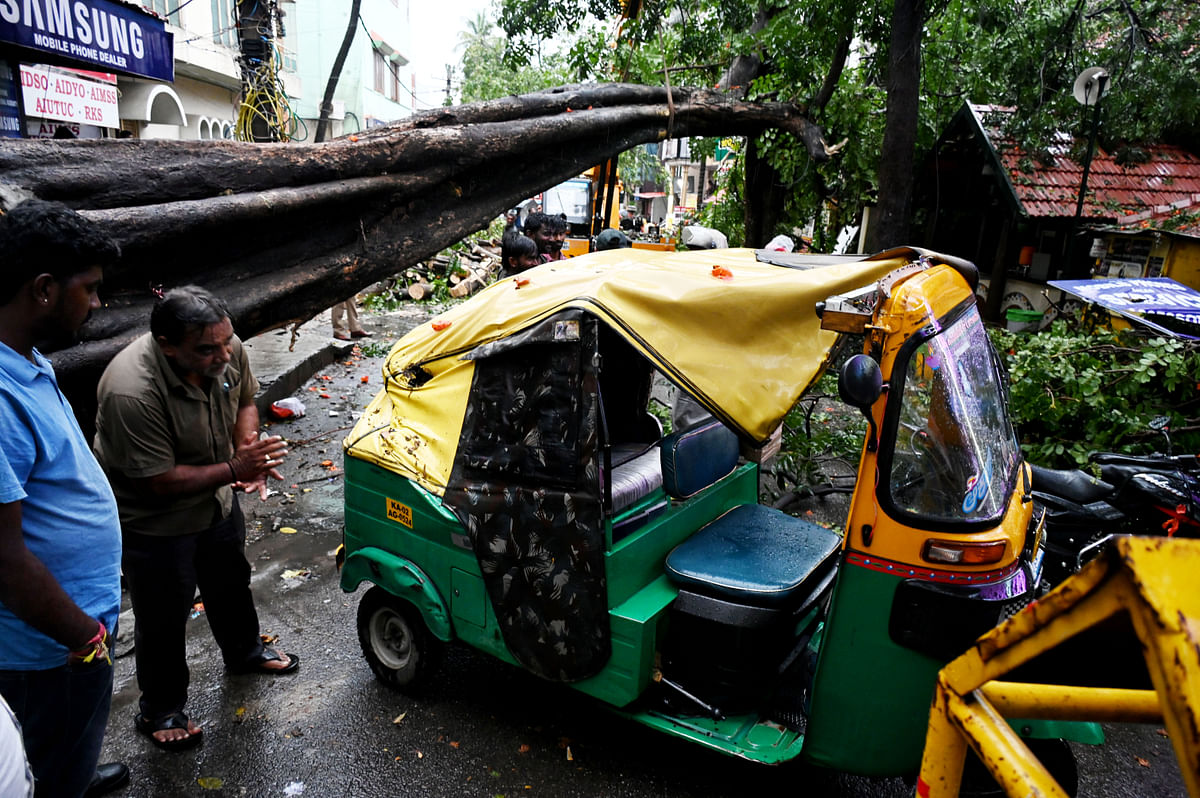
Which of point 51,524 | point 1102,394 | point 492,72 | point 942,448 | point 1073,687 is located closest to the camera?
point 1073,687

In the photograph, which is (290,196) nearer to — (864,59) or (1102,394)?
(1102,394)

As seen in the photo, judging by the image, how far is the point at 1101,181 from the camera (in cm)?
1177

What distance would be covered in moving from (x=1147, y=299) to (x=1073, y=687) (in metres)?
6.18

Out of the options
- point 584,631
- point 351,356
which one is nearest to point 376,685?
point 584,631

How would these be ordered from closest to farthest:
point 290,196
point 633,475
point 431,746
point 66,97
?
1. point 431,746
2. point 633,475
3. point 290,196
4. point 66,97

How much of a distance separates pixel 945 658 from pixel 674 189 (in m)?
54.2

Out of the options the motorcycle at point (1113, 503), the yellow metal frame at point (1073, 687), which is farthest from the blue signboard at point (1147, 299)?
the yellow metal frame at point (1073, 687)

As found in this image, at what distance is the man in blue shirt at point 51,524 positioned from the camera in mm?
1879

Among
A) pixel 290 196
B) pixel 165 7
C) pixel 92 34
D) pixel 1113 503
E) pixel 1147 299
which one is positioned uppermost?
pixel 165 7

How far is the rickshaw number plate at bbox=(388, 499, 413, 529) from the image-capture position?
3.46 meters

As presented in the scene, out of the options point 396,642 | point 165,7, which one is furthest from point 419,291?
point 396,642

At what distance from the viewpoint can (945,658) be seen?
2.47 m

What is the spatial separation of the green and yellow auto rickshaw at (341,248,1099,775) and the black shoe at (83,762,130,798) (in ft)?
3.71

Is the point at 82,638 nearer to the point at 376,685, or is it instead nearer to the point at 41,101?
the point at 376,685
